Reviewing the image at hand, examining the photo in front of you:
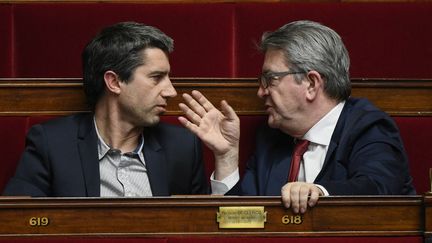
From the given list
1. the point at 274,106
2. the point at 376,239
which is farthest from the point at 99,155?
the point at 376,239

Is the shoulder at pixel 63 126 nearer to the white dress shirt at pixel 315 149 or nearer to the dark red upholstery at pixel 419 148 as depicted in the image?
the white dress shirt at pixel 315 149

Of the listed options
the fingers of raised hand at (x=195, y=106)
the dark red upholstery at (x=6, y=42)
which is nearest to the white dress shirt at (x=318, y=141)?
the fingers of raised hand at (x=195, y=106)

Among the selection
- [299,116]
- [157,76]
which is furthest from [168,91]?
[299,116]

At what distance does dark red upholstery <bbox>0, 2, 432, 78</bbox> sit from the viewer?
49.8 inches

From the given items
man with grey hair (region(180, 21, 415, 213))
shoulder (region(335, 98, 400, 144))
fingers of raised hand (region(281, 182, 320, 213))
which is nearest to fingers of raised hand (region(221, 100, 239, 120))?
man with grey hair (region(180, 21, 415, 213))

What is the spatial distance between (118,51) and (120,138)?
0.09 metres

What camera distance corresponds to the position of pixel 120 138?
110cm

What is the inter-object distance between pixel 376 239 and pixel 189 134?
0.30m

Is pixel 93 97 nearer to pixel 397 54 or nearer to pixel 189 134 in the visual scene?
pixel 189 134

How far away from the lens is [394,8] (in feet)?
4.23

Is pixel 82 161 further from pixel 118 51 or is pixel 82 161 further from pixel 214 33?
pixel 214 33

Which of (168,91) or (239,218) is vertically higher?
(168,91)

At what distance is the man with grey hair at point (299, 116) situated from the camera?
3.51 feet

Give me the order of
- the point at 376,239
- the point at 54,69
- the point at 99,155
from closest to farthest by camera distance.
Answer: the point at 376,239 < the point at 99,155 < the point at 54,69
